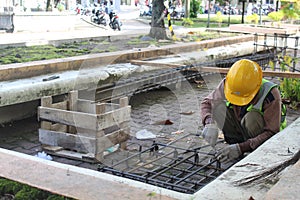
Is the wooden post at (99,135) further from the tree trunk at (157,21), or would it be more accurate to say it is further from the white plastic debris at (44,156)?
the tree trunk at (157,21)

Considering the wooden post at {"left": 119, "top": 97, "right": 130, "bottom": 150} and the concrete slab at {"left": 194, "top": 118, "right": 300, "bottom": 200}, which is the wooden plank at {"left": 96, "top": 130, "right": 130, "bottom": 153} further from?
the concrete slab at {"left": 194, "top": 118, "right": 300, "bottom": 200}

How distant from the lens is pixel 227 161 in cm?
457

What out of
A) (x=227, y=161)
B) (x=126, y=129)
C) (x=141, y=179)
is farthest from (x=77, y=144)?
(x=227, y=161)

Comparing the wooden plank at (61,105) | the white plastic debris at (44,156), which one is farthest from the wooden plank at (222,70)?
the white plastic debris at (44,156)

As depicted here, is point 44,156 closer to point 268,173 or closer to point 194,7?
point 268,173

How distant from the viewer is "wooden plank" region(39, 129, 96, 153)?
475cm

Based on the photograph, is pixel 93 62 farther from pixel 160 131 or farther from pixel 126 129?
pixel 126 129

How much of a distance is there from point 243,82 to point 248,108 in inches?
11.4

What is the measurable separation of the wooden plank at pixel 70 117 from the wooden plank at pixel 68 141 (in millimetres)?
126

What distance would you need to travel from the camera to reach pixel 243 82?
14.1 feet

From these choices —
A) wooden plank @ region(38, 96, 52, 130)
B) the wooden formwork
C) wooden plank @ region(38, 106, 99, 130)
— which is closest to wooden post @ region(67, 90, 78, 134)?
the wooden formwork

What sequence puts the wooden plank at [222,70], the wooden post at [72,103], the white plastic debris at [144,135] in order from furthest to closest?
the wooden plank at [222,70] → the white plastic debris at [144,135] → the wooden post at [72,103]

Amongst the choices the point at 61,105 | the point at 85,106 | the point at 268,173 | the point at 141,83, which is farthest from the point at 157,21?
the point at 268,173

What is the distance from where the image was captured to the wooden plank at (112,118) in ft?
15.5
